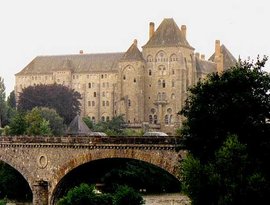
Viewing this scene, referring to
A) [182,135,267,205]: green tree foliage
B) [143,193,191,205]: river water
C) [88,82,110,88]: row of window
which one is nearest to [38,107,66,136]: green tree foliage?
[143,193,191,205]: river water

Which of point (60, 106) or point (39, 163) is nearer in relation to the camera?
point (39, 163)

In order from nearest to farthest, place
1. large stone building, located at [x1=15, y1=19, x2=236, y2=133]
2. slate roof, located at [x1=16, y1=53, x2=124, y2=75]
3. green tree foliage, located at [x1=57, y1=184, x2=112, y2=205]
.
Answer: green tree foliage, located at [x1=57, y1=184, x2=112, y2=205], large stone building, located at [x1=15, y1=19, x2=236, y2=133], slate roof, located at [x1=16, y1=53, x2=124, y2=75]

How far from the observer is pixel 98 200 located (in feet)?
206

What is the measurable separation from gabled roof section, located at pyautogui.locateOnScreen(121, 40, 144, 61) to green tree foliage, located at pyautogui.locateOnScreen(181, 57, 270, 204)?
363ft

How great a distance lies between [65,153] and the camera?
61906 millimetres

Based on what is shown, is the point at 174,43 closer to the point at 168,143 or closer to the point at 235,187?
the point at 168,143

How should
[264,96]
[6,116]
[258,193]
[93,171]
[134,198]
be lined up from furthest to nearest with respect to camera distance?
1. [6,116]
2. [93,171]
3. [134,198]
4. [264,96]
5. [258,193]

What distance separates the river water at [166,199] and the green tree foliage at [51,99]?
65681 mm

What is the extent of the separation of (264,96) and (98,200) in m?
20.6

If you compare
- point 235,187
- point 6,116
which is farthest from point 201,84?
point 6,116

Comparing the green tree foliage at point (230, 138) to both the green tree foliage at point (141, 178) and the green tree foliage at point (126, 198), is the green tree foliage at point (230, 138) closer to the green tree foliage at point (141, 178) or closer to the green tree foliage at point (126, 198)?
the green tree foliage at point (126, 198)

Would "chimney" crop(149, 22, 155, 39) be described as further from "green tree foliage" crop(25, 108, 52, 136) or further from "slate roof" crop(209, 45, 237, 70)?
"green tree foliage" crop(25, 108, 52, 136)

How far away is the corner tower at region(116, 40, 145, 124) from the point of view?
6294 inches

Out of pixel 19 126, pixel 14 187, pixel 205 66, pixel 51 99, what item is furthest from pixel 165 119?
pixel 14 187
